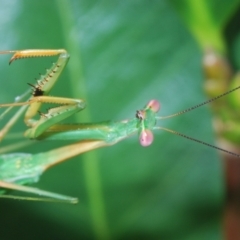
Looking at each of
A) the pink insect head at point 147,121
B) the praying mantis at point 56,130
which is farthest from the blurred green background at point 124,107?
the pink insect head at point 147,121

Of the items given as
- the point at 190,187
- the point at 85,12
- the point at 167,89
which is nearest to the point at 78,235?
the point at 190,187

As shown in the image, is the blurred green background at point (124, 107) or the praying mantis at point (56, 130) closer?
the praying mantis at point (56, 130)

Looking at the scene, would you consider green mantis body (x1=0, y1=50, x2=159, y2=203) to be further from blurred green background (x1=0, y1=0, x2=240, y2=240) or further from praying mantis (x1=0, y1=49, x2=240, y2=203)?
blurred green background (x1=0, y1=0, x2=240, y2=240)

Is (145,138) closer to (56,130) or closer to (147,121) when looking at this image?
(147,121)

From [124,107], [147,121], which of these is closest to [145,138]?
[147,121]

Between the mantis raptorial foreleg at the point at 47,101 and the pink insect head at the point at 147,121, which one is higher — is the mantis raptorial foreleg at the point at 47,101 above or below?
above

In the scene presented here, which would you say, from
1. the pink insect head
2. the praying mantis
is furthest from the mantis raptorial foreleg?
the pink insect head

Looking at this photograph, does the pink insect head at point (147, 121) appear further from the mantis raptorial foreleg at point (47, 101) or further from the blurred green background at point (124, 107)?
the blurred green background at point (124, 107)
